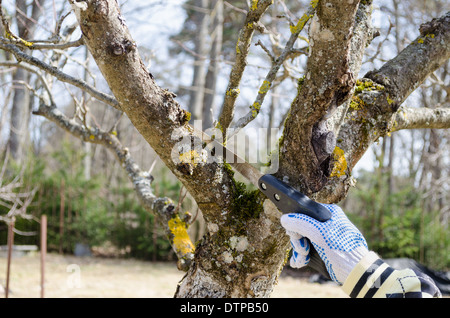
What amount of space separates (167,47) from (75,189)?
581 centimetres

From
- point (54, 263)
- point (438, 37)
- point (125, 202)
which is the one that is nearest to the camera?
point (438, 37)

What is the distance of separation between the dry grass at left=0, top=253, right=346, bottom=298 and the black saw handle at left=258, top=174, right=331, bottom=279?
5047 millimetres

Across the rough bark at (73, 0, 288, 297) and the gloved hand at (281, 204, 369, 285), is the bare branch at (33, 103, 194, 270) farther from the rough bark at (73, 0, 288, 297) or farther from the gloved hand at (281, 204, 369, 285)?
the gloved hand at (281, 204, 369, 285)

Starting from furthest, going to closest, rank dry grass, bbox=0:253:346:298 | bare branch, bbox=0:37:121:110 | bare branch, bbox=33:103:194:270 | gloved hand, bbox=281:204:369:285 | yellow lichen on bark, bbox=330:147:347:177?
dry grass, bbox=0:253:346:298, bare branch, bbox=33:103:194:270, bare branch, bbox=0:37:121:110, yellow lichen on bark, bbox=330:147:347:177, gloved hand, bbox=281:204:369:285

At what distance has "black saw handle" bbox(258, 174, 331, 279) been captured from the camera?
144 centimetres

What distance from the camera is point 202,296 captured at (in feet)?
5.54

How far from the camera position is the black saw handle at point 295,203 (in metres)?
1.44

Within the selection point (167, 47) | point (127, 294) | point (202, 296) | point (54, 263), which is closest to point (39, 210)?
point (54, 263)

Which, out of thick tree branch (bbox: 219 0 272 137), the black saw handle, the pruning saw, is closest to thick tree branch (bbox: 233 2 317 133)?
thick tree branch (bbox: 219 0 272 137)

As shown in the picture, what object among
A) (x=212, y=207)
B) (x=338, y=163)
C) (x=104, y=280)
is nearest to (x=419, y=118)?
(x=338, y=163)

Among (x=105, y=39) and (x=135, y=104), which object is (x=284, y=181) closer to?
(x=135, y=104)

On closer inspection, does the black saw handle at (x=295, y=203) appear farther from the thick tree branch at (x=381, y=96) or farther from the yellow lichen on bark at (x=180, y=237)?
the yellow lichen on bark at (x=180, y=237)

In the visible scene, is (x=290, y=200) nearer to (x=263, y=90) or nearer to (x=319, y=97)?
(x=319, y=97)

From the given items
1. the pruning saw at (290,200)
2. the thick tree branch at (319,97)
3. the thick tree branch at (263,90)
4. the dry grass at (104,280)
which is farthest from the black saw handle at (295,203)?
the dry grass at (104,280)
